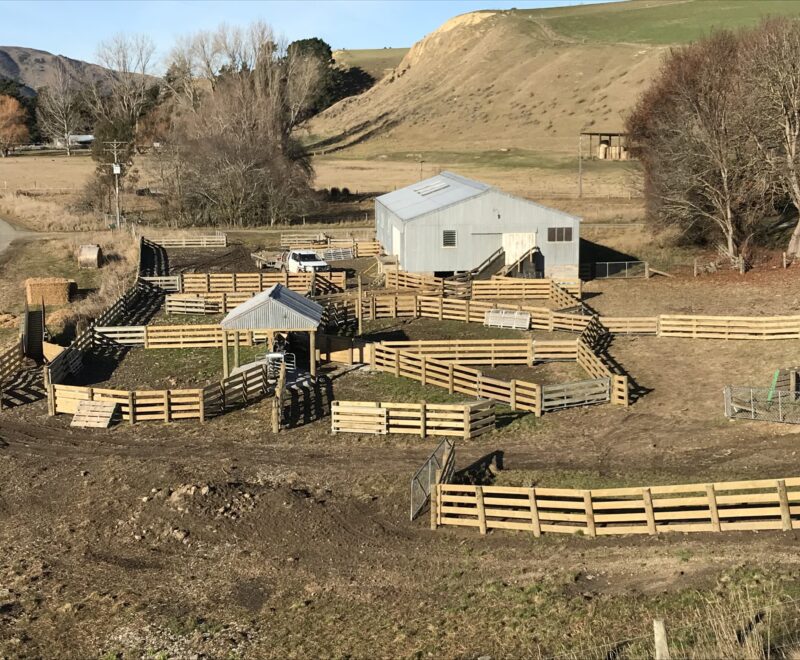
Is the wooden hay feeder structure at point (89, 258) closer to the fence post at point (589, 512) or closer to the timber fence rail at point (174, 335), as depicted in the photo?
the timber fence rail at point (174, 335)

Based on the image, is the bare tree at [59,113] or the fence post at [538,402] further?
the bare tree at [59,113]

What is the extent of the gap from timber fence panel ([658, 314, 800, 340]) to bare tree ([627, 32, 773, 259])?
59.0 ft

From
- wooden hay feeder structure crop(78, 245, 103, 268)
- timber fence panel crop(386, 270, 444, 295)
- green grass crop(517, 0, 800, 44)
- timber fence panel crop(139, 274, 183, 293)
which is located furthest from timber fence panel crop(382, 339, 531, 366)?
green grass crop(517, 0, 800, 44)

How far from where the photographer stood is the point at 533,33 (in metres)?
166

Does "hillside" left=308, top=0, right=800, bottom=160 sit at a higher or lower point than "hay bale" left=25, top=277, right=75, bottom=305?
higher

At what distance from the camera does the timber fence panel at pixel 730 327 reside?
35.6 m

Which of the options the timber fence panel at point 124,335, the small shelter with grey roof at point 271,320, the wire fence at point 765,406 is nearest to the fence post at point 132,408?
the small shelter with grey roof at point 271,320

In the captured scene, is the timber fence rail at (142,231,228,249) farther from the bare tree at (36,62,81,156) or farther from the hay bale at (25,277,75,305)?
the bare tree at (36,62,81,156)

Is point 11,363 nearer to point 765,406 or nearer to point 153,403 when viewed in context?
point 153,403

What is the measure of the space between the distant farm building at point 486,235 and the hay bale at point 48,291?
16922 mm

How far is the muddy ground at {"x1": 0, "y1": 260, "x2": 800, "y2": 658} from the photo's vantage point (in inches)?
623

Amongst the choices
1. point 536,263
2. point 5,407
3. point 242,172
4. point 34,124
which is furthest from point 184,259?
point 34,124

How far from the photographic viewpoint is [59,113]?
150 metres

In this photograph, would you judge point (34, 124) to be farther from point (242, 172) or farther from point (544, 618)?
point (544, 618)
